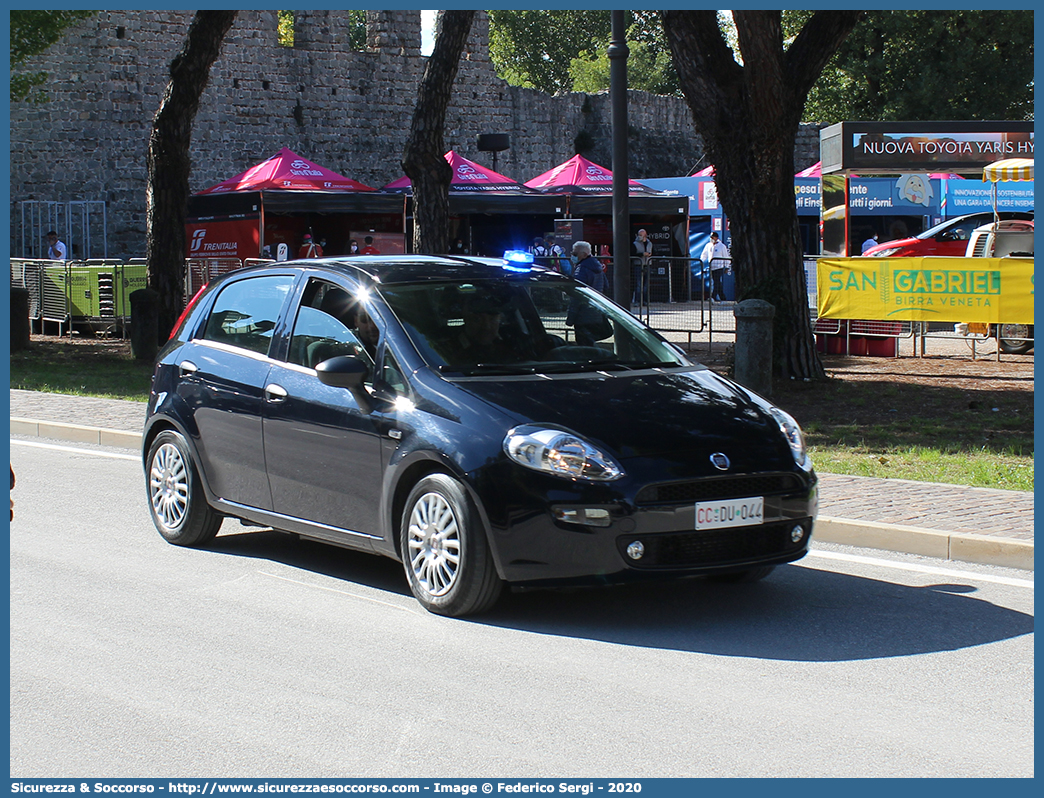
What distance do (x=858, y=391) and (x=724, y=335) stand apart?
711 cm

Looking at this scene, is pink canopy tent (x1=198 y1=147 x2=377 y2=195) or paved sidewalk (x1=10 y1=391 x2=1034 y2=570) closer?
paved sidewalk (x1=10 y1=391 x2=1034 y2=570)

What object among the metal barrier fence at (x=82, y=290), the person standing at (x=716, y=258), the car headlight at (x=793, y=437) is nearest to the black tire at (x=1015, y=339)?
the person standing at (x=716, y=258)

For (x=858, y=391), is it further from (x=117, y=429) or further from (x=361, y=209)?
(x=361, y=209)

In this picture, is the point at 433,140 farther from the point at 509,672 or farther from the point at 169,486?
the point at 509,672

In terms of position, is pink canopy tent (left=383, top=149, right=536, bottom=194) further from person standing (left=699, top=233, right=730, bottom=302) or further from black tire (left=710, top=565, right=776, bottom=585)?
black tire (left=710, top=565, right=776, bottom=585)

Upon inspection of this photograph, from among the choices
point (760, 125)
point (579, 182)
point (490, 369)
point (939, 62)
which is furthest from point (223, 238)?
point (939, 62)

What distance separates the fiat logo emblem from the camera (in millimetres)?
6066

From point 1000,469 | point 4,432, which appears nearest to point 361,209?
point 1000,469

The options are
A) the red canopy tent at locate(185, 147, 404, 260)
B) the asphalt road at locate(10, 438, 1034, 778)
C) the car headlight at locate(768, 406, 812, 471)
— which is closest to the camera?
the asphalt road at locate(10, 438, 1034, 778)

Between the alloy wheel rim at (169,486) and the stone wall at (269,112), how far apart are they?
26.2m

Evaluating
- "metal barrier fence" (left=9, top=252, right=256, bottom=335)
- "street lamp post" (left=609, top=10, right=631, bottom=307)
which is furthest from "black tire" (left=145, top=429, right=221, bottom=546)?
"metal barrier fence" (left=9, top=252, right=256, bottom=335)

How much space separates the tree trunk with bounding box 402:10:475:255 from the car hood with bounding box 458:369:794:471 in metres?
13.7

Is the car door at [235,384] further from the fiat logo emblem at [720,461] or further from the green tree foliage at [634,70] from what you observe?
the green tree foliage at [634,70]

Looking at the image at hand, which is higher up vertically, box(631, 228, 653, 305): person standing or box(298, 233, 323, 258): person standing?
box(298, 233, 323, 258): person standing
